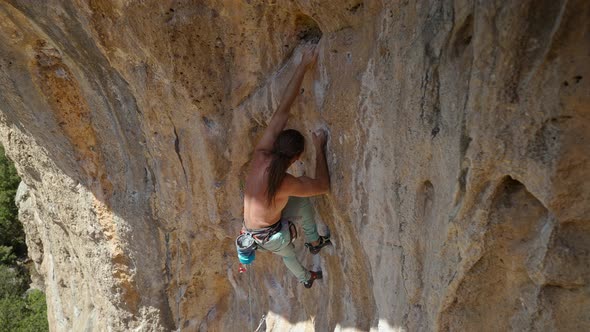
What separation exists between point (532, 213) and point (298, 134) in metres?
1.43

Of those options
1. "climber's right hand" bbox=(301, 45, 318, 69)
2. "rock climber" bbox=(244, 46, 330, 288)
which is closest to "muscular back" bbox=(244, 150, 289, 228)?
"rock climber" bbox=(244, 46, 330, 288)

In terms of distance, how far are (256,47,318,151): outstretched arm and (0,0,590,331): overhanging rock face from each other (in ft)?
0.24

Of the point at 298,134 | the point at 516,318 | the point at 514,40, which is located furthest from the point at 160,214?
the point at 514,40

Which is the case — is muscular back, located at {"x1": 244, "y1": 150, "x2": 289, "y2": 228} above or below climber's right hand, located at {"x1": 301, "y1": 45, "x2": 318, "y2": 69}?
below

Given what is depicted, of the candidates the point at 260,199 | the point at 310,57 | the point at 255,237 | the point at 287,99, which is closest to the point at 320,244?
the point at 255,237

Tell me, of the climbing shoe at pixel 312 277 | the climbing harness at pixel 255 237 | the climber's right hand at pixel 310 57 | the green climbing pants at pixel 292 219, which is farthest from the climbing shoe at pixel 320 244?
the climber's right hand at pixel 310 57

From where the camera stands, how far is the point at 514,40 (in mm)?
1691

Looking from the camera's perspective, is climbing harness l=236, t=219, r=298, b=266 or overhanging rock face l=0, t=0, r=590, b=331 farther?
climbing harness l=236, t=219, r=298, b=266

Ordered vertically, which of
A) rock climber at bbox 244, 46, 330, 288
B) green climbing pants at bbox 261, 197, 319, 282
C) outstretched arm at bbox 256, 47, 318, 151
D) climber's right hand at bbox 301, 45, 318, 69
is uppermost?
climber's right hand at bbox 301, 45, 318, 69

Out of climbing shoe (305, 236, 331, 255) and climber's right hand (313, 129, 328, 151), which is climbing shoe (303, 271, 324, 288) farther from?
climber's right hand (313, 129, 328, 151)

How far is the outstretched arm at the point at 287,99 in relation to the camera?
116 inches

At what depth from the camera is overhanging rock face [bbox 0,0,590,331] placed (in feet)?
5.81

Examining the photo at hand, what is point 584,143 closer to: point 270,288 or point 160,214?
point 270,288

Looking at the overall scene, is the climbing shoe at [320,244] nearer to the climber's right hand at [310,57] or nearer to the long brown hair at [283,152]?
the long brown hair at [283,152]
